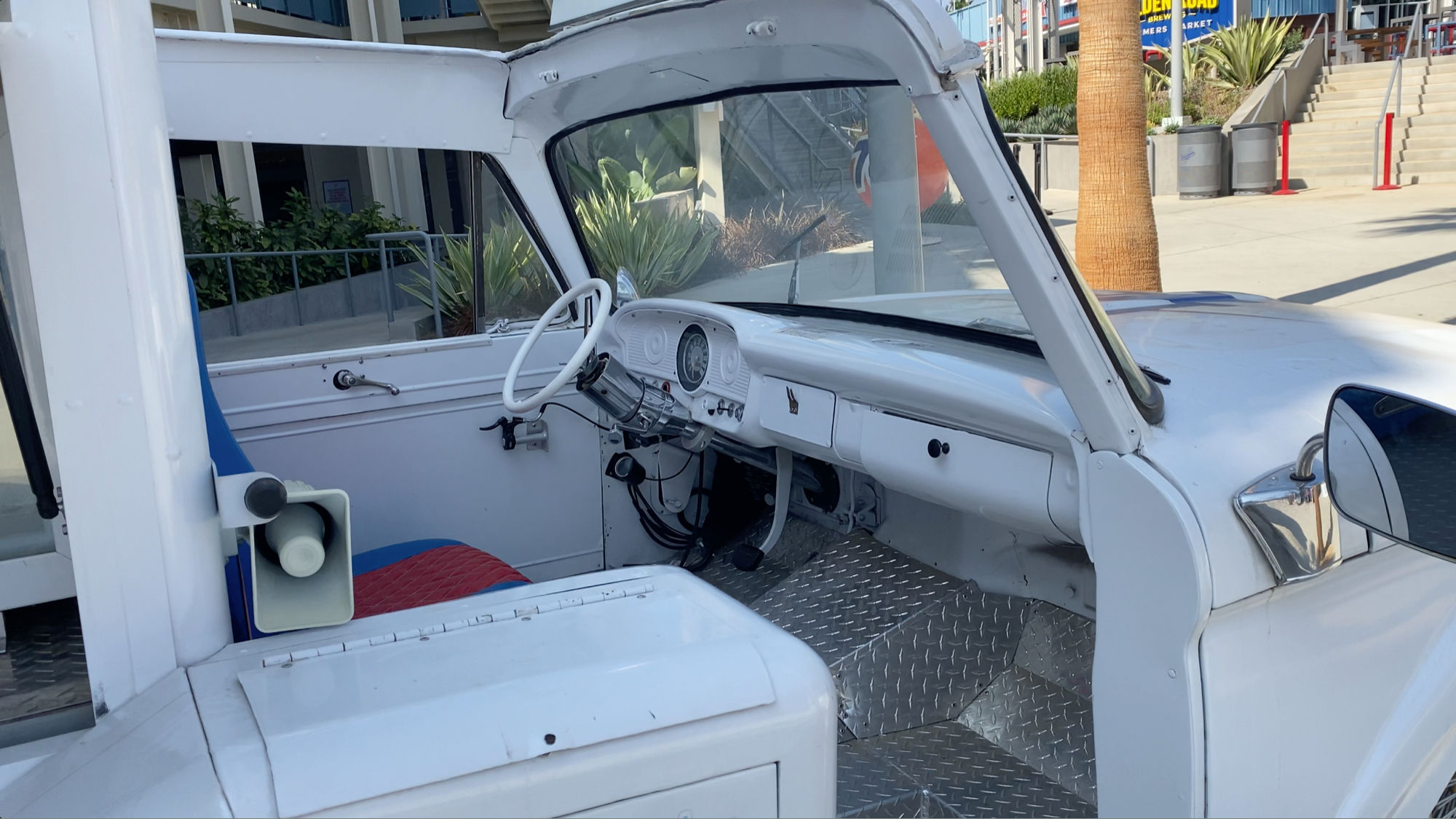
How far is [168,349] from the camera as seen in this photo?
4.17 feet

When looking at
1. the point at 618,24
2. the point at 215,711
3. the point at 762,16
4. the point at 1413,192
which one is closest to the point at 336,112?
the point at 618,24

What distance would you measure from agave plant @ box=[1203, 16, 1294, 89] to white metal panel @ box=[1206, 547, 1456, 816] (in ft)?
65.7

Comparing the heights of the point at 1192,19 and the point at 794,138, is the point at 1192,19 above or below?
above

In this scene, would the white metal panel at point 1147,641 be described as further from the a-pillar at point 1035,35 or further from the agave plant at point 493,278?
the a-pillar at point 1035,35

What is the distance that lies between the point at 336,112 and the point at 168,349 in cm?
201

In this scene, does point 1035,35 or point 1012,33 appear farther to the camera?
point 1012,33

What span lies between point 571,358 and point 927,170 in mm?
1409

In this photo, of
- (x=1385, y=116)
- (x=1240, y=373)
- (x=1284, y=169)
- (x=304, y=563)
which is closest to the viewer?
(x=304, y=563)

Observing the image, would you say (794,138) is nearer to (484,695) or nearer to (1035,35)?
(484,695)

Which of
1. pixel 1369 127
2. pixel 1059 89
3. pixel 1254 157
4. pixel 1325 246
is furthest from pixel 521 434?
pixel 1059 89

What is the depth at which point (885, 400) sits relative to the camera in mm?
2525

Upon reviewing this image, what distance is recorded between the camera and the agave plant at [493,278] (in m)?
3.70

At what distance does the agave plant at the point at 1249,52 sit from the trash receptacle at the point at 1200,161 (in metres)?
3.58

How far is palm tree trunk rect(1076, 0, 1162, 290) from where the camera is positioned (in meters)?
6.50
